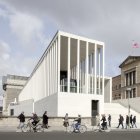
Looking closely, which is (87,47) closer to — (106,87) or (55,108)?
(55,108)

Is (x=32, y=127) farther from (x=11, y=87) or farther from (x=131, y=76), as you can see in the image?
(x=11, y=87)

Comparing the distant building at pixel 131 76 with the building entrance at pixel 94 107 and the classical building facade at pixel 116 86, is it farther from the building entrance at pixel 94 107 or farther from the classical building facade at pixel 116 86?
the building entrance at pixel 94 107

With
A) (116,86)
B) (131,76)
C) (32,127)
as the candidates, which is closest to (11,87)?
(116,86)

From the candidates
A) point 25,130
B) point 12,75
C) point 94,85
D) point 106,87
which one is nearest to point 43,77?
point 94,85

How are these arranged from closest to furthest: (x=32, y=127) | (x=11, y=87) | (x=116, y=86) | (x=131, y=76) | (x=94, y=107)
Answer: (x=32, y=127) < (x=94, y=107) < (x=131, y=76) < (x=116, y=86) < (x=11, y=87)

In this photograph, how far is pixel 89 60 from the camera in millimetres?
59875

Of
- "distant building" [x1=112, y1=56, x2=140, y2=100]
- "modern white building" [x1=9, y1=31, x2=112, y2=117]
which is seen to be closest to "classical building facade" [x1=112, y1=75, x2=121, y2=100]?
"distant building" [x1=112, y1=56, x2=140, y2=100]

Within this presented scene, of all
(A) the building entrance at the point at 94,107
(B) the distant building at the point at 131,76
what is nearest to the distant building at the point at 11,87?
(B) the distant building at the point at 131,76

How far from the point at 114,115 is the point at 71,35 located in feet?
41.1

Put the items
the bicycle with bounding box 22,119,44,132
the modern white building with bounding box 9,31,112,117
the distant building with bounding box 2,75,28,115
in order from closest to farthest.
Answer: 1. the bicycle with bounding box 22,119,44,132
2. the modern white building with bounding box 9,31,112,117
3. the distant building with bounding box 2,75,28,115

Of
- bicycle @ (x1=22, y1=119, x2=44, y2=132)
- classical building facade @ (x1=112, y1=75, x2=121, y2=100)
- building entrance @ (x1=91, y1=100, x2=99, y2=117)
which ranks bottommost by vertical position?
bicycle @ (x1=22, y1=119, x2=44, y2=132)

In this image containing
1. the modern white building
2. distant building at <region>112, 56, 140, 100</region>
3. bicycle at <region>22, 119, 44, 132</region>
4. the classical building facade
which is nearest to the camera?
bicycle at <region>22, 119, 44, 132</region>

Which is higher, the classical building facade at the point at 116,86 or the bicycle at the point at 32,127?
the classical building facade at the point at 116,86

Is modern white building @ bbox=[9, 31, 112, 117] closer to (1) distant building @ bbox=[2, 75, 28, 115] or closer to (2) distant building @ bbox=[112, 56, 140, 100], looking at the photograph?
(2) distant building @ bbox=[112, 56, 140, 100]
